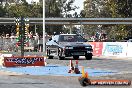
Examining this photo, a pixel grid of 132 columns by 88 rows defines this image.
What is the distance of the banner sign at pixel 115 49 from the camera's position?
35.7m

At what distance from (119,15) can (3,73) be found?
191 ft

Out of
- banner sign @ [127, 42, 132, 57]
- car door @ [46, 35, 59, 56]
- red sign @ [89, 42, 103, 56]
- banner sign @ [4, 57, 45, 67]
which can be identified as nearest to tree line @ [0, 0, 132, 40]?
red sign @ [89, 42, 103, 56]

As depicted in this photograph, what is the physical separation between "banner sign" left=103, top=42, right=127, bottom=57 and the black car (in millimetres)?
5942

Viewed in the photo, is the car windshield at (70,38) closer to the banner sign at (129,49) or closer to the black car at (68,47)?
the black car at (68,47)

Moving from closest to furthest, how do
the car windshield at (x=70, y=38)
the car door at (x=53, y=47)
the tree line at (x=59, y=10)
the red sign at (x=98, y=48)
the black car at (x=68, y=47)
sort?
the black car at (x=68, y=47) → the car door at (x=53, y=47) → the car windshield at (x=70, y=38) → the red sign at (x=98, y=48) → the tree line at (x=59, y=10)

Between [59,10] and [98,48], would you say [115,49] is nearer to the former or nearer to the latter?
[98,48]

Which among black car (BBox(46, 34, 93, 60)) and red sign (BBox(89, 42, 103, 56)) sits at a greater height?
black car (BBox(46, 34, 93, 60))

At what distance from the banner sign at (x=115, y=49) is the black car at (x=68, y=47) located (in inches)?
234

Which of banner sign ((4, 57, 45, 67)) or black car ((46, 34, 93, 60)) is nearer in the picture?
banner sign ((4, 57, 45, 67))

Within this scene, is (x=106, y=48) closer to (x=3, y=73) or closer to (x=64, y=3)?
(x=3, y=73)

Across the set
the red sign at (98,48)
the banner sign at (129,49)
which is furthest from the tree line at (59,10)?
the banner sign at (129,49)

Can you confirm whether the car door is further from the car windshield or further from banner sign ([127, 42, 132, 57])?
banner sign ([127, 42, 132, 57])

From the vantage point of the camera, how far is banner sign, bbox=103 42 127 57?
35719mm

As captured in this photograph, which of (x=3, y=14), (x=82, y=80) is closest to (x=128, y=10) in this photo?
(x=3, y=14)
